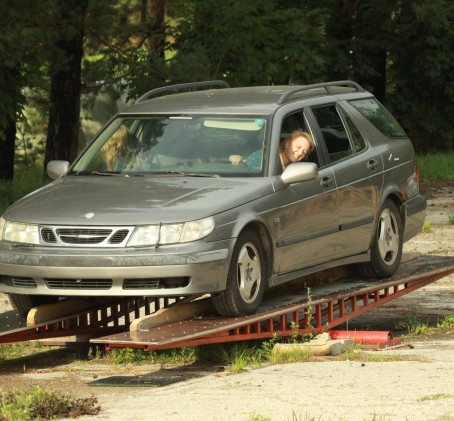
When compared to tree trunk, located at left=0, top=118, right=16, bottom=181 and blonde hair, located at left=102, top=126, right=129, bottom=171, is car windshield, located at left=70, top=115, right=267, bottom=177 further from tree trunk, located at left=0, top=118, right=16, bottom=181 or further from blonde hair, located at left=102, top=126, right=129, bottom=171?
tree trunk, located at left=0, top=118, right=16, bottom=181

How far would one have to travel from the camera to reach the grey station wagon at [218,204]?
9.49 metres

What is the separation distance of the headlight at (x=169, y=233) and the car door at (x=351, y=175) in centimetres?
218

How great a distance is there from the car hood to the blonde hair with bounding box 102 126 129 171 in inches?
15.3

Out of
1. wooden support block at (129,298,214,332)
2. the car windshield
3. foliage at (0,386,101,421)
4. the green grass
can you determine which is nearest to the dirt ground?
foliage at (0,386,101,421)

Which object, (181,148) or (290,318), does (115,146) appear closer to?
(181,148)

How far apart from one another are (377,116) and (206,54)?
13329mm

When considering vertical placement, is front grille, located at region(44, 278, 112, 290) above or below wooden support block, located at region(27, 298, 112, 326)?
above

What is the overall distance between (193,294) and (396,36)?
89.8ft

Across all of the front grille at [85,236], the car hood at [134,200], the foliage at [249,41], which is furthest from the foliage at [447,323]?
the foliage at [249,41]

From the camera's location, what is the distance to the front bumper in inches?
369

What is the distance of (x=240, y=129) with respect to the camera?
10.9m

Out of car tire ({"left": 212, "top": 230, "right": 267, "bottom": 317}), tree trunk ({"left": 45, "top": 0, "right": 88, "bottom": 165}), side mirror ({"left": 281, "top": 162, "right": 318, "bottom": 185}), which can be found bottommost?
car tire ({"left": 212, "top": 230, "right": 267, "bottom": 317})

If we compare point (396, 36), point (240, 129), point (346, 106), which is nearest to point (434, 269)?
point (346, 106)

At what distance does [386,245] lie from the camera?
12320mm
